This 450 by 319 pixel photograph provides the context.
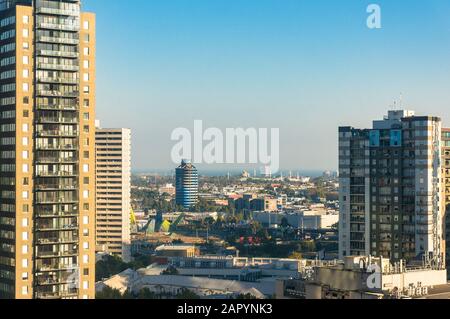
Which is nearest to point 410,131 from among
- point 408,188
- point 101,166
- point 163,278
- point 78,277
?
point 408,188

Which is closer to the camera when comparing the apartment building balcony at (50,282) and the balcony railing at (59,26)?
the apartment building balcony at (50,282)

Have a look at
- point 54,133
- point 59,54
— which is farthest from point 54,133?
point 59,54

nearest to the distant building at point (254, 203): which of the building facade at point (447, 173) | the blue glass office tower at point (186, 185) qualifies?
the blue glass office tower at point (186, 185)

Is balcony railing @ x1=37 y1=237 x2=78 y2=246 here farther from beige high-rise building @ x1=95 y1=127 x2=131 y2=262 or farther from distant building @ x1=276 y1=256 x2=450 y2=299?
beige high-rise building @ x1=95 y1=127 x2=131 y2=262

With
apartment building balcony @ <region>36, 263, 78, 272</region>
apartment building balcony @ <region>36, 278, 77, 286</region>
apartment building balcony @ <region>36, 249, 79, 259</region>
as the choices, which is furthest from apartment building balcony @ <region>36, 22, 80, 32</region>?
apartment building balcony @ <region>36, 278, 77, 286</region>

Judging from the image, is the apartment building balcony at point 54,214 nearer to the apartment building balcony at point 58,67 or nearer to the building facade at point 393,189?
the apartment building balcony at point 58,67
